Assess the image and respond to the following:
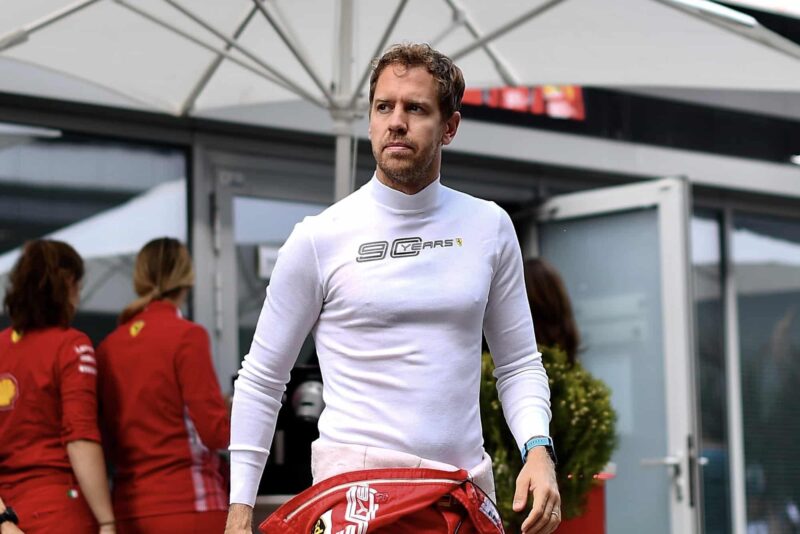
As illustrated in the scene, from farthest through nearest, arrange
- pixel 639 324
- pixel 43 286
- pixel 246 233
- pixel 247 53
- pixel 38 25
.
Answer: pixel 639 324
pixel 246 233
pixel 247 53
pixel 38 25
pixel 43 286

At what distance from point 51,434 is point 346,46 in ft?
6.00

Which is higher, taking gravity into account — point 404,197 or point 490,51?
point 490,51

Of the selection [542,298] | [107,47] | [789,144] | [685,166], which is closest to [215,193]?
[107,47]

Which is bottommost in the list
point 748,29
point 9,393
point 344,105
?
point 9,393

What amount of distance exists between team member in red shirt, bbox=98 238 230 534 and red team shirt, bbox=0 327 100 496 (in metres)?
0.28

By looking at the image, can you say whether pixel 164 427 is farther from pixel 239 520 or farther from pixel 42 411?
pixel 239 520

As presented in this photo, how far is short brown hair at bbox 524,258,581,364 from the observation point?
5.85m

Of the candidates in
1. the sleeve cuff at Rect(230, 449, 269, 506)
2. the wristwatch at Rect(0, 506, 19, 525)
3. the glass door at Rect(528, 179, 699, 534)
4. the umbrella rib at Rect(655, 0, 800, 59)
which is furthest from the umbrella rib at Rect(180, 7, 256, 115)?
the sleeve cuff at Rect(230, 449, 269, 506)

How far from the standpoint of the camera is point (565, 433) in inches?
213

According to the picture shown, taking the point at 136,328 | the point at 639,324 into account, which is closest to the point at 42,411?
the point at 136,328

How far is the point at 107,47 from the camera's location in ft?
19.1

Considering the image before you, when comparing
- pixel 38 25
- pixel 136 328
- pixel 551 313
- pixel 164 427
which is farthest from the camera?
pixel 551 313

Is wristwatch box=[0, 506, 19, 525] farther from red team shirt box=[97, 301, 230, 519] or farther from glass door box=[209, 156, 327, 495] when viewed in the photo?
glass door box=[209, 156, 327, 495]

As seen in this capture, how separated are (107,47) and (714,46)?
2518 mm
